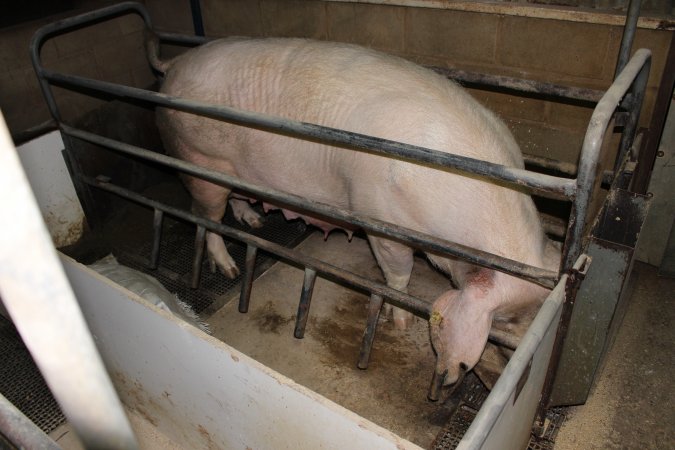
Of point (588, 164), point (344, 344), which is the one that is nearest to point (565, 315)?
point (588, 164)

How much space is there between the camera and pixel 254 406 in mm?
1858

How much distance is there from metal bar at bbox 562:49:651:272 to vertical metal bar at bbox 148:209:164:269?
97.5 inches

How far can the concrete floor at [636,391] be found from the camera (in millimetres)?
2543

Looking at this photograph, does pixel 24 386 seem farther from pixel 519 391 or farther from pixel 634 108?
pixel 634 108

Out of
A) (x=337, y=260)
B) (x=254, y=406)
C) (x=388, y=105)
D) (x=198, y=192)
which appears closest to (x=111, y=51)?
(x=198, y=192)

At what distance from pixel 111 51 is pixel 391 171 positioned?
3040mm

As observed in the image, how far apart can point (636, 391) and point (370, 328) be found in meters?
1.40

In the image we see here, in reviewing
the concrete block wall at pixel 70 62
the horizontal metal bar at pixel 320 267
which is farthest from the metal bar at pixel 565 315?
the concrete block wall at pixel 70 62

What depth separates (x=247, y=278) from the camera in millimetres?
3143

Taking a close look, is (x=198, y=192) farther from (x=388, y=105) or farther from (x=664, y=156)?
(x=664, y=156)

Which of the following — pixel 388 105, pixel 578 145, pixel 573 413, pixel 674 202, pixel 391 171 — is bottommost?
pixel 573 413

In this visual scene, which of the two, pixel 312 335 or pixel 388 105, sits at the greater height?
pixel 388 105

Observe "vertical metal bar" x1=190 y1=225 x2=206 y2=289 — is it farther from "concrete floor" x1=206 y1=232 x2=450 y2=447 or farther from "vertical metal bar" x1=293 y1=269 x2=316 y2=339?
"vertical metal bar" x1=293 y1=269 x2=316 y2=339

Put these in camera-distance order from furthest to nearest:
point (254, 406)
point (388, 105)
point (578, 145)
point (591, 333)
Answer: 1. point (578, 145)
2. point (388, 105)
3. point (591, 333)
4. point (254, 406)
